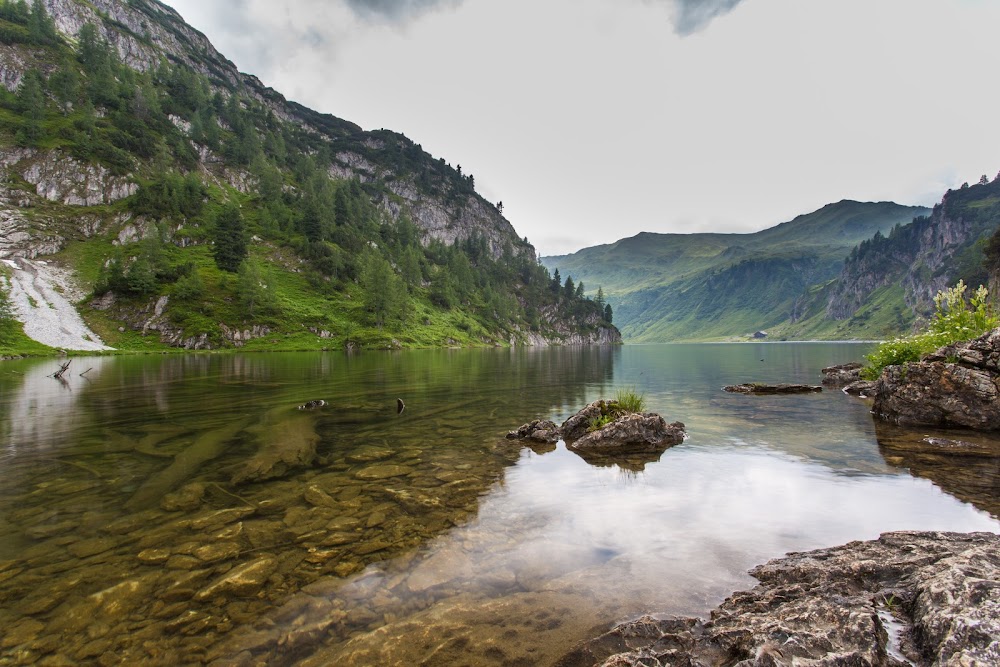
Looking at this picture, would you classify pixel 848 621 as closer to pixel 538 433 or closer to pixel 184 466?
pixel 538 433

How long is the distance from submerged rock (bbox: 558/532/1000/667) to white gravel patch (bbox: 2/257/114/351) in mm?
123822

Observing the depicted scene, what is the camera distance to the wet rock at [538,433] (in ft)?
64.0

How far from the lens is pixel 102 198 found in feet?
487

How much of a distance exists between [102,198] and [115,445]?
610ft

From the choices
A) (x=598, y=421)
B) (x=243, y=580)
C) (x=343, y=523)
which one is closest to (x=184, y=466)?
(x=343, y=523)

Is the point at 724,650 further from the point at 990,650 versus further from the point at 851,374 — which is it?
the point at 851,374

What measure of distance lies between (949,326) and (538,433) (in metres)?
26.7

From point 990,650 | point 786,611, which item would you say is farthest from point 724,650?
point 990,650

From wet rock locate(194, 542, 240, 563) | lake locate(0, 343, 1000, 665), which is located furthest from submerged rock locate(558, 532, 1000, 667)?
wet rock locate(194, 542, 240, 563)

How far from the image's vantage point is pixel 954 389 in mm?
20234

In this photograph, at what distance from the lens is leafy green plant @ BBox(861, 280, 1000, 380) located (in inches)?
963

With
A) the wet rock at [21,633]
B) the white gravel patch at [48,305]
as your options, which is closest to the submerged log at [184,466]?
the wet rock at [21,633]

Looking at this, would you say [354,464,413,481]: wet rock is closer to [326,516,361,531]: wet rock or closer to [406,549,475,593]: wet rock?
[326,516,361,531]: wet rock

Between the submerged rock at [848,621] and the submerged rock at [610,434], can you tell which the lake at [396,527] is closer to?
the submerged rock at [848,621]
